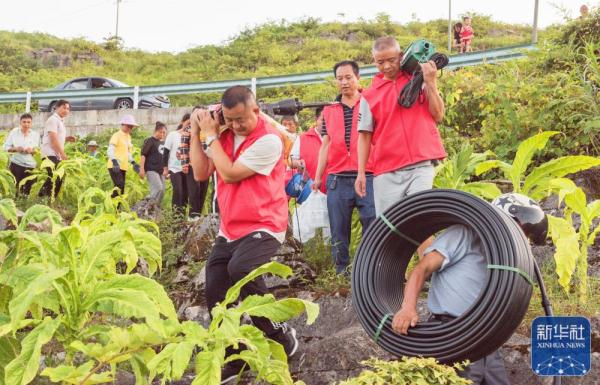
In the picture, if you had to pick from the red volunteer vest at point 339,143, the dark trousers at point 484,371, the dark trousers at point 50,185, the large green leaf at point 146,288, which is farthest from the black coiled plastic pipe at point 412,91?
the dark trousers at point 50,185

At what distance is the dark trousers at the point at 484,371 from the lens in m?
4.21

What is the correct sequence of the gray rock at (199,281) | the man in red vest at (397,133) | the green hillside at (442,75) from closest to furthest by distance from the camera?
the man in red vest at (397,133) → the gray rock at (199,281) → the green hillside at (442,75)

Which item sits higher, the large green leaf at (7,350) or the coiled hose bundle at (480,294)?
the coiled hose bundle at (480,294)

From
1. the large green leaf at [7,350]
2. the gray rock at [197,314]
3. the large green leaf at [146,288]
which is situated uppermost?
the large green leaf at [146,288]

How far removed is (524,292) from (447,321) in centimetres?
40

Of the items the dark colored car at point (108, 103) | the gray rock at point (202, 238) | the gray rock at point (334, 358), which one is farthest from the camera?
the dark colored car at point (108, 103)

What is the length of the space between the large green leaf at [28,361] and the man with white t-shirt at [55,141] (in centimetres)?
680

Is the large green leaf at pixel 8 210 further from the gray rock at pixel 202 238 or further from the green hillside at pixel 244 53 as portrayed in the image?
the green hillside at pixel 244 53

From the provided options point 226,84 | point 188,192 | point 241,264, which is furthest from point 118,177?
point 226,84

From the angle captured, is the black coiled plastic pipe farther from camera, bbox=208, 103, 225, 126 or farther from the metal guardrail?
the metal guardrail

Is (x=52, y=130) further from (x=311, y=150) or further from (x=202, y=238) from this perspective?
(x=311, y=150)

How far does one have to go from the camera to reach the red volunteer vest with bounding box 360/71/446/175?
5570 millimetres

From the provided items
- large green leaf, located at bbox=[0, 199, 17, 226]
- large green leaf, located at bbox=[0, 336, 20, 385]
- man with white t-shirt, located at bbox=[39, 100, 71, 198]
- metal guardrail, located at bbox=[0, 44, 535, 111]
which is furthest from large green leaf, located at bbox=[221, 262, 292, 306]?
metal guardrail, located at bbox=[0, 44, 535, 111]

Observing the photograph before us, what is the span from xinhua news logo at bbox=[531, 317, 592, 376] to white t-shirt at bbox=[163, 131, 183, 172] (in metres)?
6.78
